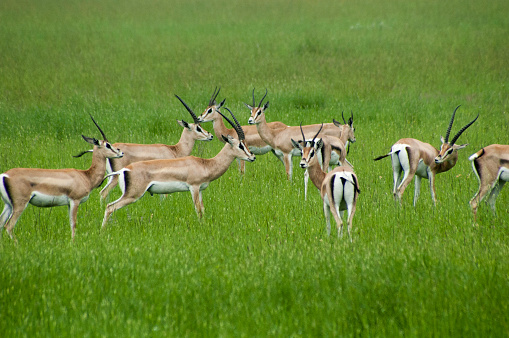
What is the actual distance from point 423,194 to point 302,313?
4.99m

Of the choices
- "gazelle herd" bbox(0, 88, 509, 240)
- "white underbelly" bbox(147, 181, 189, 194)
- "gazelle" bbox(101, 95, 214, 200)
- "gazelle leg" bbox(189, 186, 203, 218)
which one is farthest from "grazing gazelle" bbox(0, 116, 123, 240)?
"gazelle" bbox(101, 95, 214, 200)

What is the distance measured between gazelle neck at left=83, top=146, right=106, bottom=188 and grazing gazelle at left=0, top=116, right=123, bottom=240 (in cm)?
2

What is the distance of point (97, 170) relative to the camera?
7.62 m

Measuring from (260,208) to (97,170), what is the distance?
8.43 feet

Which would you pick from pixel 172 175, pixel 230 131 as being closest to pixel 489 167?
pixel 172 175

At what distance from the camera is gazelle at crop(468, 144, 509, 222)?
24.9 feet

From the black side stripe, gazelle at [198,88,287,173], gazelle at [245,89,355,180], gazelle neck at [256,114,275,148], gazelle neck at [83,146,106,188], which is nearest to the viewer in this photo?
the black side stripe

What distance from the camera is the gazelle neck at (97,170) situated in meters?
7.48

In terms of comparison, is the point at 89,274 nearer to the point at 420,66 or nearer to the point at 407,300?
the point at 407,300

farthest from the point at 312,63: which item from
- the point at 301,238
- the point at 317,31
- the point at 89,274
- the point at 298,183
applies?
the point at 89,274

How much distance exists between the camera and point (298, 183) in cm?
1033

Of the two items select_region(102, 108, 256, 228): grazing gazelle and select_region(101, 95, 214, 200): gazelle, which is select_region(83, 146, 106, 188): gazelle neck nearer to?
select_region(102, 108, 256, 228): grazing gazelle

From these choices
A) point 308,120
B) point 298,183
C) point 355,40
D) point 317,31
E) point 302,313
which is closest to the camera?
point 302,313

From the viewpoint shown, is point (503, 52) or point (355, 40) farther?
point (355, 40)
